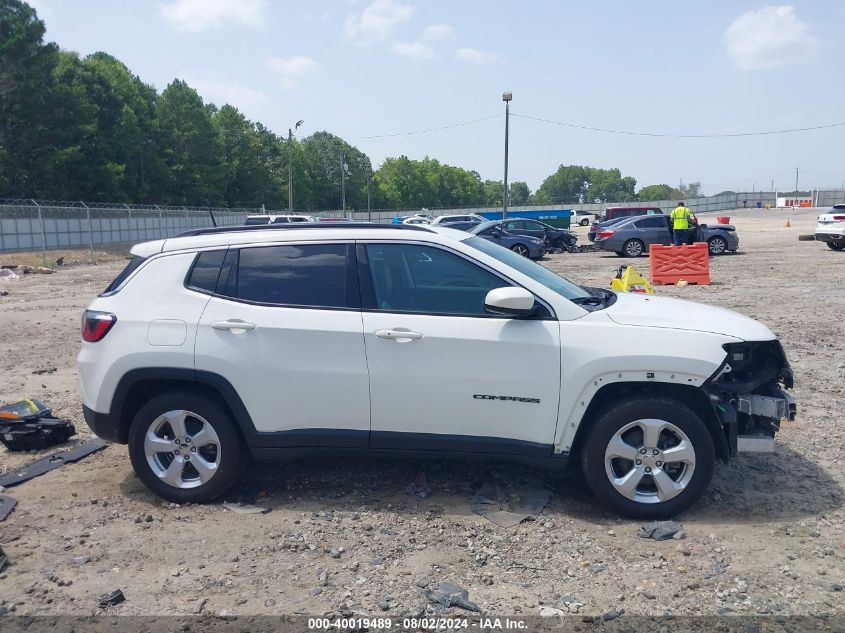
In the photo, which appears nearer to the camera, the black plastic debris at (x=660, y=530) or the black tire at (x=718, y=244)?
the black plastic debris at (x=660, y=530)

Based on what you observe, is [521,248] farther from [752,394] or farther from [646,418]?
[646,418]

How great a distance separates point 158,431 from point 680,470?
3354mm

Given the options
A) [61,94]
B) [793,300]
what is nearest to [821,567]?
[793,300]

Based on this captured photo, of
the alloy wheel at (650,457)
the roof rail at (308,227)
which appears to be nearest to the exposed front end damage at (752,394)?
the alloy wheel at (650,457)

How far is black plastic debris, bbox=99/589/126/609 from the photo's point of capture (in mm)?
3629

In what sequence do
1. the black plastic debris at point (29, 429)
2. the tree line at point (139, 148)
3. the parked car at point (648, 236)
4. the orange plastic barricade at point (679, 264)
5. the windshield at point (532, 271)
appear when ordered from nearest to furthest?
the windshield at point (532, 271), the black plastic debris at point (29, 429), the orange plastic barricade at point (679, 264), the parked car at point (648, 236), the tree line at point (139, 148)

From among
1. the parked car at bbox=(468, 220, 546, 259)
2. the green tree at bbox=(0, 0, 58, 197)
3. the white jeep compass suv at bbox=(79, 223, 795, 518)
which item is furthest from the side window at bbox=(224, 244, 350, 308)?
the green tree at bbox=(0, 0, 58, 197)

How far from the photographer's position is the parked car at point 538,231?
1117 inches

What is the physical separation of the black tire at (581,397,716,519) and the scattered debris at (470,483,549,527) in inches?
17.3

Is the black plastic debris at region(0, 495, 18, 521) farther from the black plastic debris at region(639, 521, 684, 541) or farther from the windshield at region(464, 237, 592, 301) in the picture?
the black plastic debris at region(639, 521, 684, 541)

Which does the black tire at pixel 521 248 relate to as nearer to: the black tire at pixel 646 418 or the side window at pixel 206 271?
the side window at pixel 206 271

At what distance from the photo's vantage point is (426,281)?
472 cm

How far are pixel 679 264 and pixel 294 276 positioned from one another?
14093mm

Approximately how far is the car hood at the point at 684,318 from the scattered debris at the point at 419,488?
67.0 inches
